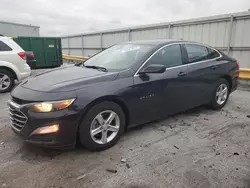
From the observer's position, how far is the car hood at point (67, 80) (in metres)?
2.61

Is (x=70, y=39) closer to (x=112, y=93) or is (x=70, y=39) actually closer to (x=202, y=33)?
(x=202, y=33)

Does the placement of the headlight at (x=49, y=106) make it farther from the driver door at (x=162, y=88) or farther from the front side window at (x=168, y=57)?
the front side window at (x=168, y=57)

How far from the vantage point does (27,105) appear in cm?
250

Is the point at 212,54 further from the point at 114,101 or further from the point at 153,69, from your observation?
the point at 114,101

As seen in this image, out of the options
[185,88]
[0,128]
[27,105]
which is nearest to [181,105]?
[185,88]

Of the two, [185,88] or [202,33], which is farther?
[202,33]

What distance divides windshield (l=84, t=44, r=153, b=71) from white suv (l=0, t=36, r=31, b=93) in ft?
11.2

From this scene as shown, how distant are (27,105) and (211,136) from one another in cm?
271

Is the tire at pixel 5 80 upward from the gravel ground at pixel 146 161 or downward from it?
upward

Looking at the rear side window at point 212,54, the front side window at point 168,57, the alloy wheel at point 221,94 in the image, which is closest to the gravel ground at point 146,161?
the alloy wheel at point 221,94

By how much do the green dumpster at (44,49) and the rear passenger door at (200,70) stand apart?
920cm

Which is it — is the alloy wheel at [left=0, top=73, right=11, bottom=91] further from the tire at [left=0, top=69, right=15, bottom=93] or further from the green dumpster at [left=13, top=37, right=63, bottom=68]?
the green dumpster at [left=13, top=37, right=63, bottom=68]

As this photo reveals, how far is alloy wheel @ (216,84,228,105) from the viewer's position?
14.8ft

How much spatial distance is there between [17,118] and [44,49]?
944 centimetres
